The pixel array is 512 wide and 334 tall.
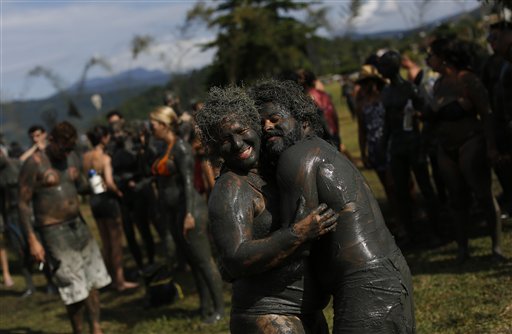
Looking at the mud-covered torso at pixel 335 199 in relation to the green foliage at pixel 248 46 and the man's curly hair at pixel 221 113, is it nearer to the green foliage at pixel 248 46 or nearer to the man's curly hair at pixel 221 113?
the man's curly hair at pixel 221 113

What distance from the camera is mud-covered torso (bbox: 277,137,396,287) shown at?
119 inches

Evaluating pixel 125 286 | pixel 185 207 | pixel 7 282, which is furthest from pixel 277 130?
pixel 7 282

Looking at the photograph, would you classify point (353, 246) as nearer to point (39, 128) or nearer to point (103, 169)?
point (103, 169)

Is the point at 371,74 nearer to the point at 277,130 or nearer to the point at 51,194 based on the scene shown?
the point at 51,194

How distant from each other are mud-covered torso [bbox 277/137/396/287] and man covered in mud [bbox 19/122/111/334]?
453 cm

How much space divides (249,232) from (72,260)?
4483 millimetres

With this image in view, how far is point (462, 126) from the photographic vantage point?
690 cm

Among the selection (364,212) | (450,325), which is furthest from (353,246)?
(450,325)

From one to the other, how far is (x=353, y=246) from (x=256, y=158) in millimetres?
567

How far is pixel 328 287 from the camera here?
127 inches

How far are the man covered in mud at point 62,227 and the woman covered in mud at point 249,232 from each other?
4.18 m

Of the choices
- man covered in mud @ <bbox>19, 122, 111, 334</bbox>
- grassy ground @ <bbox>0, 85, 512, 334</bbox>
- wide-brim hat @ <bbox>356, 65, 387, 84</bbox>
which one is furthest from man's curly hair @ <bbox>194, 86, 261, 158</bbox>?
wide-brim hat @ <bbox>356, 65, 387, 84</bbox>

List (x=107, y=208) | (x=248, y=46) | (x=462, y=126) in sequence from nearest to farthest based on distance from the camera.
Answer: (x=462, y=126) → (x=107, y=208) → (x=248, y=46)

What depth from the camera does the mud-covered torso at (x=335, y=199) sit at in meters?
3.03
